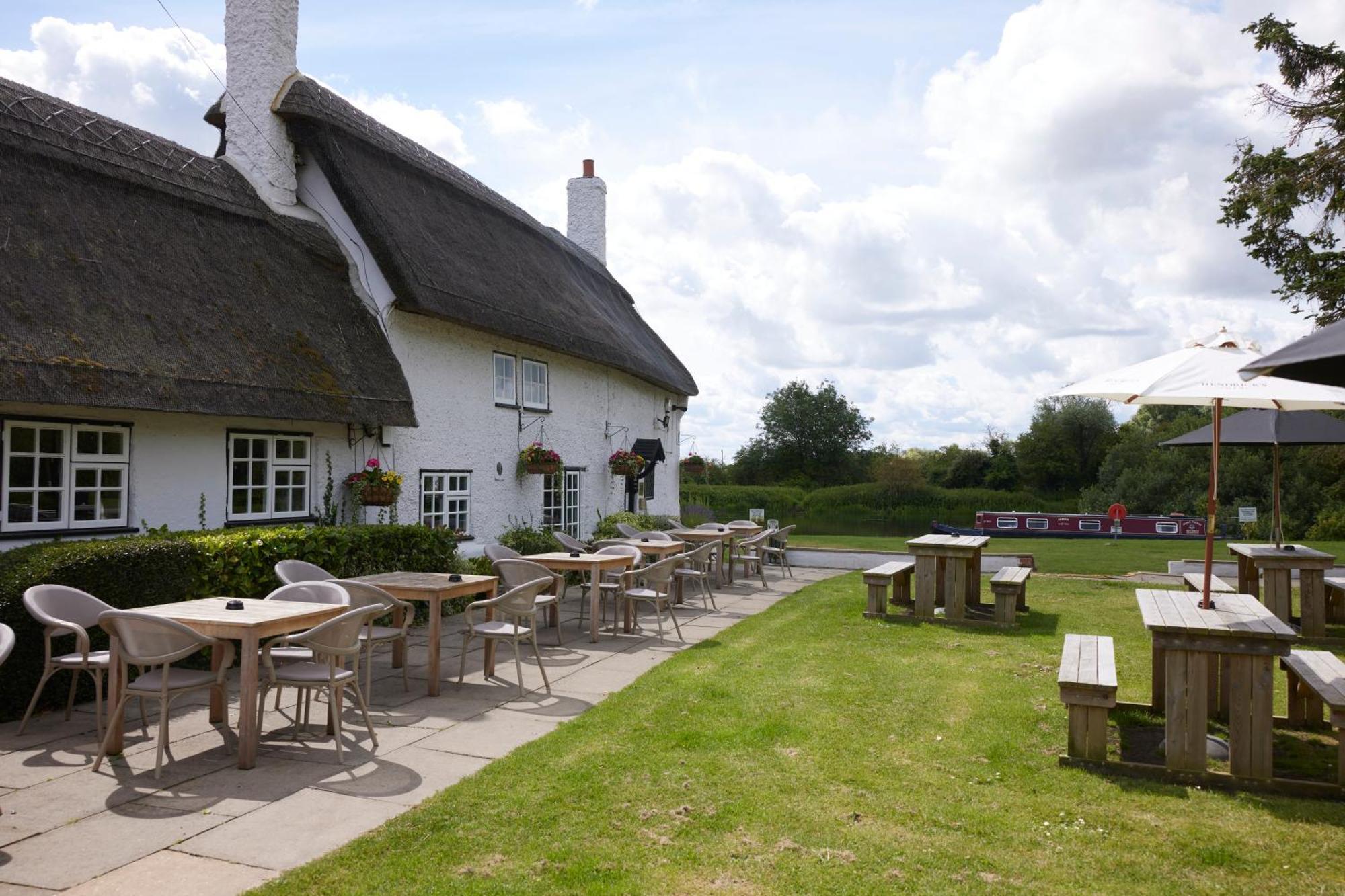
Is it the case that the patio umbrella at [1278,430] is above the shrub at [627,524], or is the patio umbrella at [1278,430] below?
above

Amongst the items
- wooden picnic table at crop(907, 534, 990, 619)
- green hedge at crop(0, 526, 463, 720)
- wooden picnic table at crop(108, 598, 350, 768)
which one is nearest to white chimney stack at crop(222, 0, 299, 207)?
green hedge at crop(0, 526, 463, 720)

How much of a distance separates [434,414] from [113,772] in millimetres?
7258

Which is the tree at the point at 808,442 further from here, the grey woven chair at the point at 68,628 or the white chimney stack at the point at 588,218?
the grey woven chair at the point at 68,628

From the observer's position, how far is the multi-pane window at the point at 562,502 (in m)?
14.5

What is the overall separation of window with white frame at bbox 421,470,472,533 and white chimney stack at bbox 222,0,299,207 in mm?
3877

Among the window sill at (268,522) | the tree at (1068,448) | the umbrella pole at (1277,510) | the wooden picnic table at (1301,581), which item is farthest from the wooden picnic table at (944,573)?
the tree at (1068,448)

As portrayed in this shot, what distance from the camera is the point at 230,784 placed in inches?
180

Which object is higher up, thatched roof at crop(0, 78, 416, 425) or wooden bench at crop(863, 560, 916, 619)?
thatched roof at crop(0, 78, 416, 425)

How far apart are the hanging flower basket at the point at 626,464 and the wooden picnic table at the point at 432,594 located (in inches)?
322

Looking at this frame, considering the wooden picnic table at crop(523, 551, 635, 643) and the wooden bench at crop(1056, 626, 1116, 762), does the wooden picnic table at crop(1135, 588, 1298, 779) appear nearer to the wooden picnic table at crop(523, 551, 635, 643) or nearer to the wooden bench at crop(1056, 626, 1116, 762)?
the wooden bench at crop(1056, 626, 1116, 762)

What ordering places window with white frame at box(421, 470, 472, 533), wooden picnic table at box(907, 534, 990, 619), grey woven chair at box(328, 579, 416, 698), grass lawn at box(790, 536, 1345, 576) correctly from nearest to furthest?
grey woven chair at box(328, 579, 416, 698) → wooden picnic table at box(907, 534, 990, 619) → window with white frame at box(421, 470, 472, 533) → grass lawn at box(790, 536, 1345, 576)

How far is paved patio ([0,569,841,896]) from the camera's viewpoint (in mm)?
3594

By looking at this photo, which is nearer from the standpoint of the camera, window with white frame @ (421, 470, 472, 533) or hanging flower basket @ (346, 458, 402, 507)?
hanging flower basket @ (346, 458, 402, 507)

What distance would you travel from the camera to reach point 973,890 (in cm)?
347
